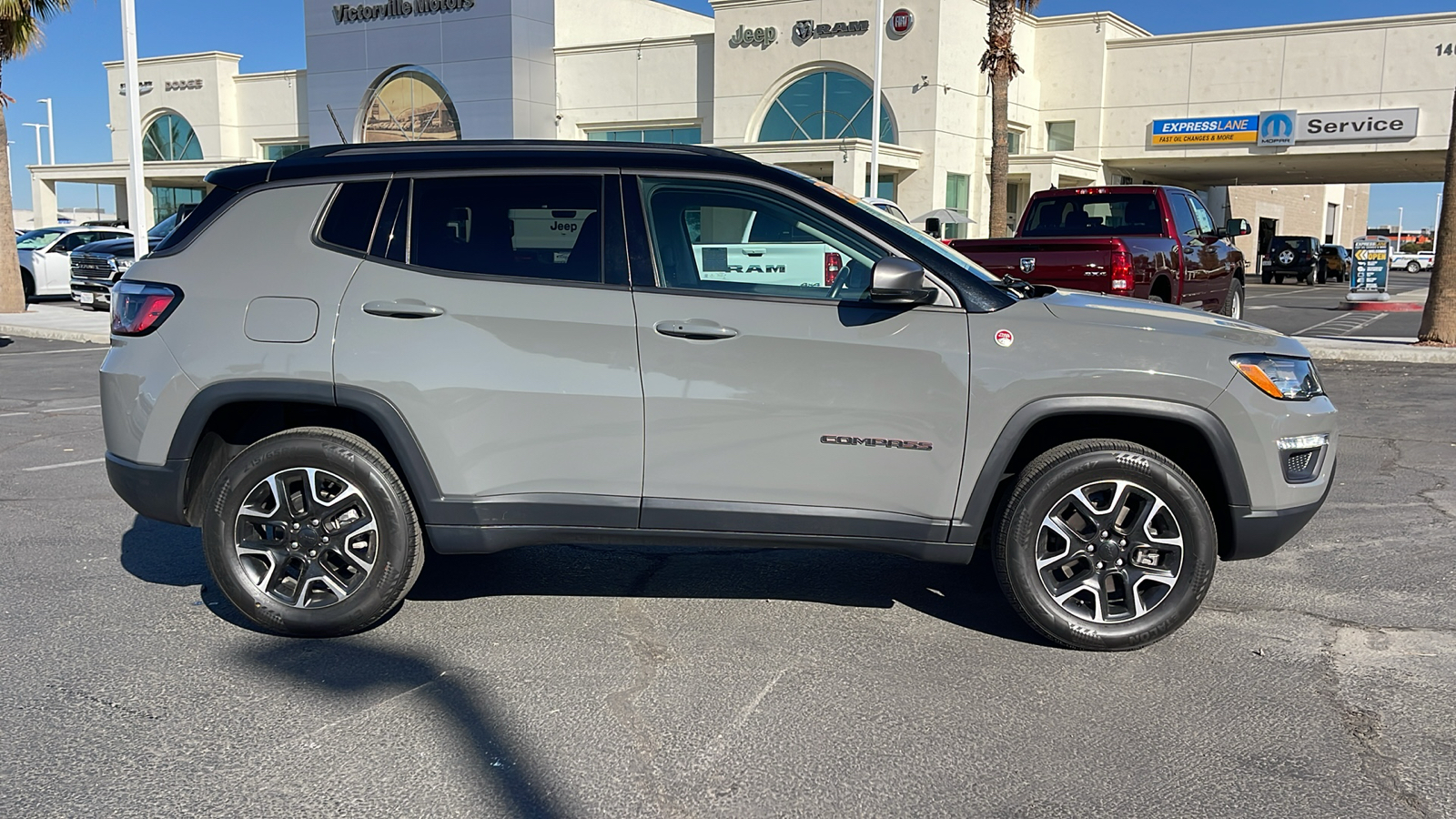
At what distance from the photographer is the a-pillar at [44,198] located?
5172cm

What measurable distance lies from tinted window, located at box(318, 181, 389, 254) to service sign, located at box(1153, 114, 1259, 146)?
37.9 m

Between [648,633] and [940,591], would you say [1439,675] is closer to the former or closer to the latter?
[940,591]

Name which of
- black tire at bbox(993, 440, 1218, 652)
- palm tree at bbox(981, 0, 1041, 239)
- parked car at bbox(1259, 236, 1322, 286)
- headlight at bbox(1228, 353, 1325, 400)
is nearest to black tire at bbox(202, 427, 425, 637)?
black tire at bbox(993, 440, 1218, 652)

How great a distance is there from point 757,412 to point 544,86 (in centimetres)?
3920

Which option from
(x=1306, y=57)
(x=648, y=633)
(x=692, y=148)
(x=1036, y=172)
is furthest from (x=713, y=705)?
(x=1306, y=57)

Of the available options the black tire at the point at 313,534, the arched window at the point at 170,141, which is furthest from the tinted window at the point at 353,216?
the arched window at the point at 170,141

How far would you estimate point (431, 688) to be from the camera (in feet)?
13.3

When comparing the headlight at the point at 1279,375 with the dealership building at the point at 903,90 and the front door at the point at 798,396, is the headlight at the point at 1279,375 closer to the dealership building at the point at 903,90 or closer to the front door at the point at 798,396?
the front door at the point at 798,396

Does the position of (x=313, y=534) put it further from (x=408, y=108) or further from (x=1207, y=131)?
(x=408, y=108)

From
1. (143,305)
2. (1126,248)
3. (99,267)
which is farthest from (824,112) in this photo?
(143,305)

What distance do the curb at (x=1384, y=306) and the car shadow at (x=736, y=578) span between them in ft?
81.4

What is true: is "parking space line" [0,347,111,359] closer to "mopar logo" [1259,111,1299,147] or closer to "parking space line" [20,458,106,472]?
"parking space line" [20,458,106,472]

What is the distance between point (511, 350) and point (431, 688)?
1264 millimetres

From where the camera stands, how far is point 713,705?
3.92 metres
